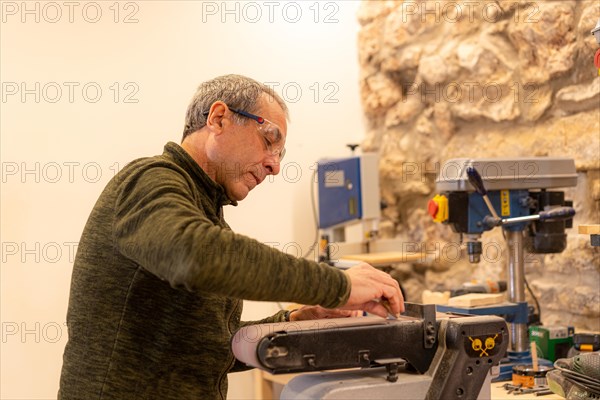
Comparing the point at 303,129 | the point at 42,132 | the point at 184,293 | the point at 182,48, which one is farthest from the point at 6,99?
the point at 184,293

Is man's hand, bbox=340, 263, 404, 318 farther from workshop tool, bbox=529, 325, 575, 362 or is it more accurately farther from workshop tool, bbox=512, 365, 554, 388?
workshop tool, bbox=529, 325, 575, 362

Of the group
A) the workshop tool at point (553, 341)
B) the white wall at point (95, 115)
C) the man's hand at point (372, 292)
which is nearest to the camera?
the man's hand at point (372, 292)

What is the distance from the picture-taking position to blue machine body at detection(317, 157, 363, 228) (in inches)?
137

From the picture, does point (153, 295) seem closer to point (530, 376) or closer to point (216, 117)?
point (216, 117)

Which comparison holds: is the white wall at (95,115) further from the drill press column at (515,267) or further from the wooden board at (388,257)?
the drill press column at (515,267)

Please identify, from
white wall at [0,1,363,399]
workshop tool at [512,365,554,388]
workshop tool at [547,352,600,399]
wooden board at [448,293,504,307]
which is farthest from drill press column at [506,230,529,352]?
white wall at [0,1,363,399]

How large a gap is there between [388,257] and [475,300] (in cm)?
113

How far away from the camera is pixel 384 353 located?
135 cm

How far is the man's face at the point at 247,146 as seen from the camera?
1.62 m

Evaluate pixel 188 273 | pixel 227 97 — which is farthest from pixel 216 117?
pixel 188 273

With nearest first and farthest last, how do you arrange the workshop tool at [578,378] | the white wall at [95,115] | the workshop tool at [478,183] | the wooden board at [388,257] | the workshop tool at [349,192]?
the workshop tool at [578,378]
the workshop tool at [478,183]
the white wall at [95,115]
the wooden board at [388,257]
the workshop tool at [349,192]

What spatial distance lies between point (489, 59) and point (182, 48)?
1363 millimetres

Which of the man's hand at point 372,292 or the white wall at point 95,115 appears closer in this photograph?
the man's hand at point 372,292

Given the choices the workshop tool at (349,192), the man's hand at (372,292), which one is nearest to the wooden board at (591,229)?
the man's hand at (372,292)
